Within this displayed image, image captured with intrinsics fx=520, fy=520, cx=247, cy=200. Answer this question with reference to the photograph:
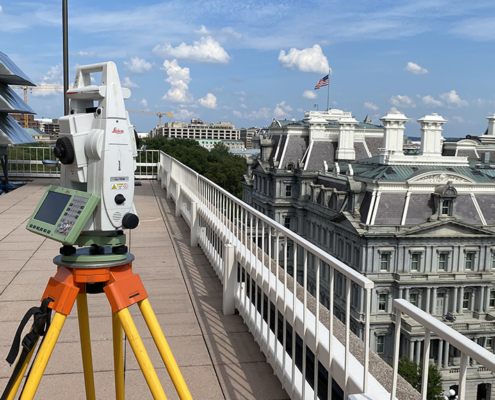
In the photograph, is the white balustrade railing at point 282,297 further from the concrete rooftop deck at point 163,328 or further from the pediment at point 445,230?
the pediment at point 445,230

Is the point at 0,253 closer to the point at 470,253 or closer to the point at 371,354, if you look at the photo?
the point at 371,354

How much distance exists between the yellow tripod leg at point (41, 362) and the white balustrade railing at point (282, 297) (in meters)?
1.15

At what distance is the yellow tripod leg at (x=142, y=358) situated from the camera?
2.05 m

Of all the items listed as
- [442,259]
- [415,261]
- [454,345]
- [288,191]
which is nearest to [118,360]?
[454,345]

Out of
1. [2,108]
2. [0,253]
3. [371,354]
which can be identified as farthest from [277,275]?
[2,108]

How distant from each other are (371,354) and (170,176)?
10190 millimetres

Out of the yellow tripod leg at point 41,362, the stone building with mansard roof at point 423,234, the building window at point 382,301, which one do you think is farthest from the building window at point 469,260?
the yellow tripod leg at point 41,362

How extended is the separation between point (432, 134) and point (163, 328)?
46570 millimetres

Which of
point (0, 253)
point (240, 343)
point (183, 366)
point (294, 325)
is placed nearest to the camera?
point (294, 325)

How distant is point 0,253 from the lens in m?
7.05

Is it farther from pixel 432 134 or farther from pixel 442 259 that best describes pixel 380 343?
pixel 432 134

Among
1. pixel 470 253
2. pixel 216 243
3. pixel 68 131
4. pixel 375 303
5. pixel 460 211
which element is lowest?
pixel 375 303

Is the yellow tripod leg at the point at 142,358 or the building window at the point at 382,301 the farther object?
the building window at the point at 382,301

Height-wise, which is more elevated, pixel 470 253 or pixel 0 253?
pixel 0 253
